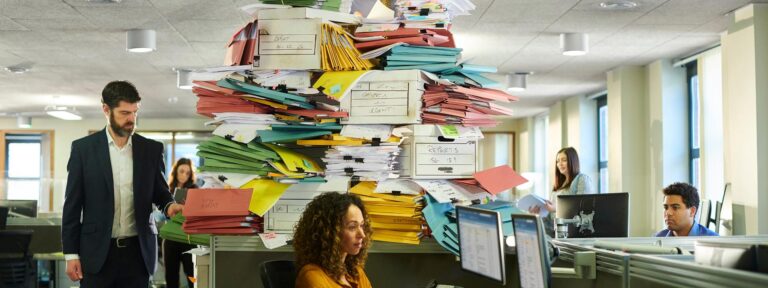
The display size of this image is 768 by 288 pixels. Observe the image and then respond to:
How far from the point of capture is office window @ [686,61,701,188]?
30.5ft

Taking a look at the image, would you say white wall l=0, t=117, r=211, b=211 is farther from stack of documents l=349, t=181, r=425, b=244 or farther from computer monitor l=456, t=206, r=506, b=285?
A: computer monitor l=456, t=206, r=506, b=285

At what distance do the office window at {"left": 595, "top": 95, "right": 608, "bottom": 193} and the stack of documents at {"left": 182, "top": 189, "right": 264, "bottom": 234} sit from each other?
9.39m

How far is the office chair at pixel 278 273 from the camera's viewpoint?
9.77ft

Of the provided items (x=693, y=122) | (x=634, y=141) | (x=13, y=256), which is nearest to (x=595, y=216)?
(x=13, y=256)

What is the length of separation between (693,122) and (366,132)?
6727 millimetres

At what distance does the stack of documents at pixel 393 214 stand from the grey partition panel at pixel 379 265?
0.31 ft

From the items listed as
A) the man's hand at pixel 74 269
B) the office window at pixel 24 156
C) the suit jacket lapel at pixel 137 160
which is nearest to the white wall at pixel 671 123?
the suit jacket lapel at pixel 137 160

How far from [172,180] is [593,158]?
21.0ft

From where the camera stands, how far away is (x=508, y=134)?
1734cm

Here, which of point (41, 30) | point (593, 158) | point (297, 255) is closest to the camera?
point (297, 255)

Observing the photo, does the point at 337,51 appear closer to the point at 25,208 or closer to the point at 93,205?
the point at 93,205

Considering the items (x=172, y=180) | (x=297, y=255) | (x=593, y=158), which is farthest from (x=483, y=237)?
(x=593, y=158)

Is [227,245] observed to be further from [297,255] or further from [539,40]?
[539,40]

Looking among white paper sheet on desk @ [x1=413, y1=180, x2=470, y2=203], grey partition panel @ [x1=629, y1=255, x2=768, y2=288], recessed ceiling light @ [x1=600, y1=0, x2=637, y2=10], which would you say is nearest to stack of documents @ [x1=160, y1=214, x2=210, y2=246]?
white paper sheet on desk @ [x1=413, y1=180, x2=470, y2=203]
